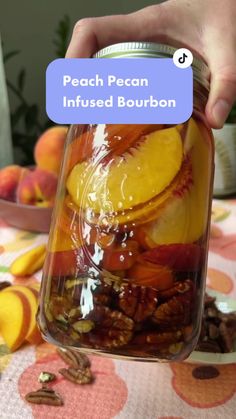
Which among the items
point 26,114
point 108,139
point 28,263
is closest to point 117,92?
point 108,139

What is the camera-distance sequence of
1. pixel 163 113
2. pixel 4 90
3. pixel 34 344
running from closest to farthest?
pixel 163 113 → pixel 34 344 → pixel 4 90

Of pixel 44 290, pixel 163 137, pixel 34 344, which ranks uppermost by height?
pixel 163 137

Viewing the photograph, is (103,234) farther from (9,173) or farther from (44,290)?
(9,173)

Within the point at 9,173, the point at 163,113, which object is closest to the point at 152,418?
the point at 163,113

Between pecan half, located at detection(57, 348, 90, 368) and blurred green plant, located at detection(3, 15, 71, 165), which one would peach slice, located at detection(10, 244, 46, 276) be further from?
blurred green plant, located at detection(3, 15, 71, 165)

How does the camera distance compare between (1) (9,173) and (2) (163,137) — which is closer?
(2) (163,137)

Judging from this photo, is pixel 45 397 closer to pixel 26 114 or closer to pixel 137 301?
pixel 137 301

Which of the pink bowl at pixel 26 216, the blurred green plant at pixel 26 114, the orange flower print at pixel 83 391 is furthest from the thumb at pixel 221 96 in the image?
the blurred green plant at pixel 26 114
